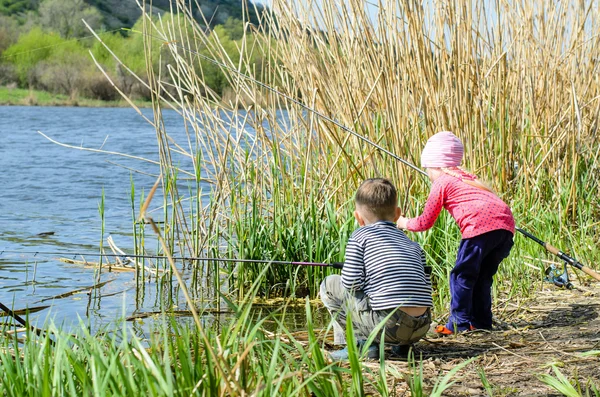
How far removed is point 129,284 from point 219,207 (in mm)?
866

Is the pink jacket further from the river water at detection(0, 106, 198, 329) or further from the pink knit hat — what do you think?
the river water at detection(0, 106, 198, 329)

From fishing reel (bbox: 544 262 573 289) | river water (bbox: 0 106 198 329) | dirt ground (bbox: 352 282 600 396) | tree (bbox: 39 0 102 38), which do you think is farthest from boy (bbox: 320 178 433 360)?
tree (bbox: 39 0 102 38)

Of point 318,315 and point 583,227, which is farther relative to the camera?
point 583,227

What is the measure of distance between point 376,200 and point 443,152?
56 centimetres

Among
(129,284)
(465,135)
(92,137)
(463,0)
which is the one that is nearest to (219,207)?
(129,284)

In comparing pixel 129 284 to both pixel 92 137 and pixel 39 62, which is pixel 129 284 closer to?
pixel 92 137

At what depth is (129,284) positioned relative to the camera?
5.23 metres

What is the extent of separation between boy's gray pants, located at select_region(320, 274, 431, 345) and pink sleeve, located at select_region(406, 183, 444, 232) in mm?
479

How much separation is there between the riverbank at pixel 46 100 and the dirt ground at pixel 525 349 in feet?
126

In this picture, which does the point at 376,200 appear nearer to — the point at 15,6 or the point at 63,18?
the point at 63,18

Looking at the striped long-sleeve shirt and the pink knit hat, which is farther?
the pink knit hat

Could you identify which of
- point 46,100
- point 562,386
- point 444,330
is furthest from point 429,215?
point 46,100

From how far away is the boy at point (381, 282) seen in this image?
10.4 ft

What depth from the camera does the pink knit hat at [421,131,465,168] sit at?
370cm
